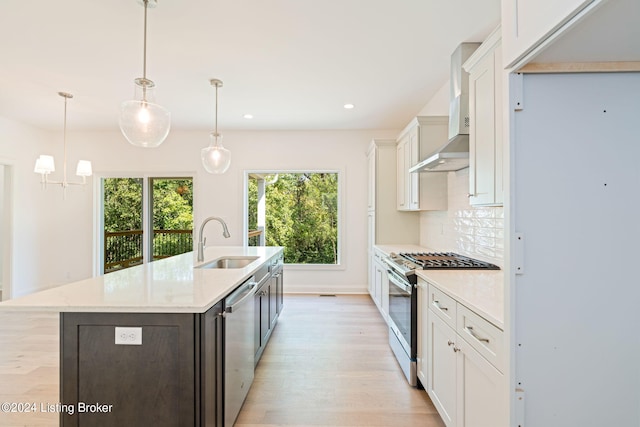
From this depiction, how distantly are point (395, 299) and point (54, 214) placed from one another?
19.6 ft

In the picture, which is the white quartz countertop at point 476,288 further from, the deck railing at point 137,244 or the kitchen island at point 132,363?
the deck railing at point 137,244

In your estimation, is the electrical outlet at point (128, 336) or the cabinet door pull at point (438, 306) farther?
the cabinet door pull at point (438, 306)

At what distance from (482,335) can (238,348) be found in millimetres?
1382

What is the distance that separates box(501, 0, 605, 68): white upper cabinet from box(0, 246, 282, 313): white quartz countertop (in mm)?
1610

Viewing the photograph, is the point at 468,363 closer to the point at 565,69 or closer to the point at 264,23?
the point at 565,69

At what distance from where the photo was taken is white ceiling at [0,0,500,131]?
221 centimetres

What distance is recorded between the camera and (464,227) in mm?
3070

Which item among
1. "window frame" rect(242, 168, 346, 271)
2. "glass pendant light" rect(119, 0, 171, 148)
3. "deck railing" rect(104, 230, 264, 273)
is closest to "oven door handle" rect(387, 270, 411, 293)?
"glass pendant light" rect(119, 0, 171, 148)

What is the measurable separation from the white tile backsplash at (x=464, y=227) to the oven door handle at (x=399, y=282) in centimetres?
75

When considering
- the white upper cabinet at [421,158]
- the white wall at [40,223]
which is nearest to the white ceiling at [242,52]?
the white upper cabinet at [421,158]

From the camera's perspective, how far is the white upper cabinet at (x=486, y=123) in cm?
181

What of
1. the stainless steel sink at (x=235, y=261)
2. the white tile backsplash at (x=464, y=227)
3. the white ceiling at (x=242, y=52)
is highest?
the white ceiling at (x=242, y=52)

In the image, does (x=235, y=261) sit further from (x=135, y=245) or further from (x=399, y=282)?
(x=135, y=245)

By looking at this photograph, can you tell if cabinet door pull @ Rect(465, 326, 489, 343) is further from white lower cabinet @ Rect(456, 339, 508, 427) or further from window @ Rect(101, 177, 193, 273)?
window @ Rect(101, 177, 193, 273)
